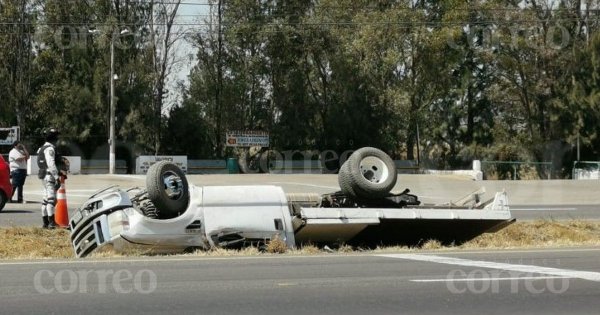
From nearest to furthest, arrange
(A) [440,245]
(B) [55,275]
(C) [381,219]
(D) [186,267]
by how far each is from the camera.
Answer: (B) [55,275] < (D) [186,267] < (C) [381,219] < (A) [440,245]

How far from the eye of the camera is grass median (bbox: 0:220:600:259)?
11.8m

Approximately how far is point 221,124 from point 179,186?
42.7 meters

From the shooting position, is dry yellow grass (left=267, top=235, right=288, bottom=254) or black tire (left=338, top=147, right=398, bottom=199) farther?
black tire (left=338, top=147, right=398, bottom=199)

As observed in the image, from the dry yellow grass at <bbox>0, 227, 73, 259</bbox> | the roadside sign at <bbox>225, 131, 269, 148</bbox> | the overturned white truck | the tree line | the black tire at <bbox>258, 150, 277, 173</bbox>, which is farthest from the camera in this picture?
the black tire at <bbox>258, 150, 277, 173</bbox>

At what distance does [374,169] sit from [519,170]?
40.3 metres

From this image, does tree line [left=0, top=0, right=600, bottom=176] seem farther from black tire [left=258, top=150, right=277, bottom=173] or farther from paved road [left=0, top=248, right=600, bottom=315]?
paved road [left=0, top=248, right=600, bottom=315]

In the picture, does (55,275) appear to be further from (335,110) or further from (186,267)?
(335,110)

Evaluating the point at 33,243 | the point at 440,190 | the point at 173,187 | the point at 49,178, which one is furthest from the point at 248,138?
the point at 173,187

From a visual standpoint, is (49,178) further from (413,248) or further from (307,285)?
(307,285)

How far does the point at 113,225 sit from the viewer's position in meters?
11.0

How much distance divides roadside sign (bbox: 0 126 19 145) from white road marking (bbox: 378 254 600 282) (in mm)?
38889

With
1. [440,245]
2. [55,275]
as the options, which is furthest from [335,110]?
[55,275]

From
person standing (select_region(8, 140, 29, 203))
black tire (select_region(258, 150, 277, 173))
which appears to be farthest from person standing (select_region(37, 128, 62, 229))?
black tire (select_region(258, 150, 277, 173))

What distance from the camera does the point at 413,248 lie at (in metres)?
12.8
